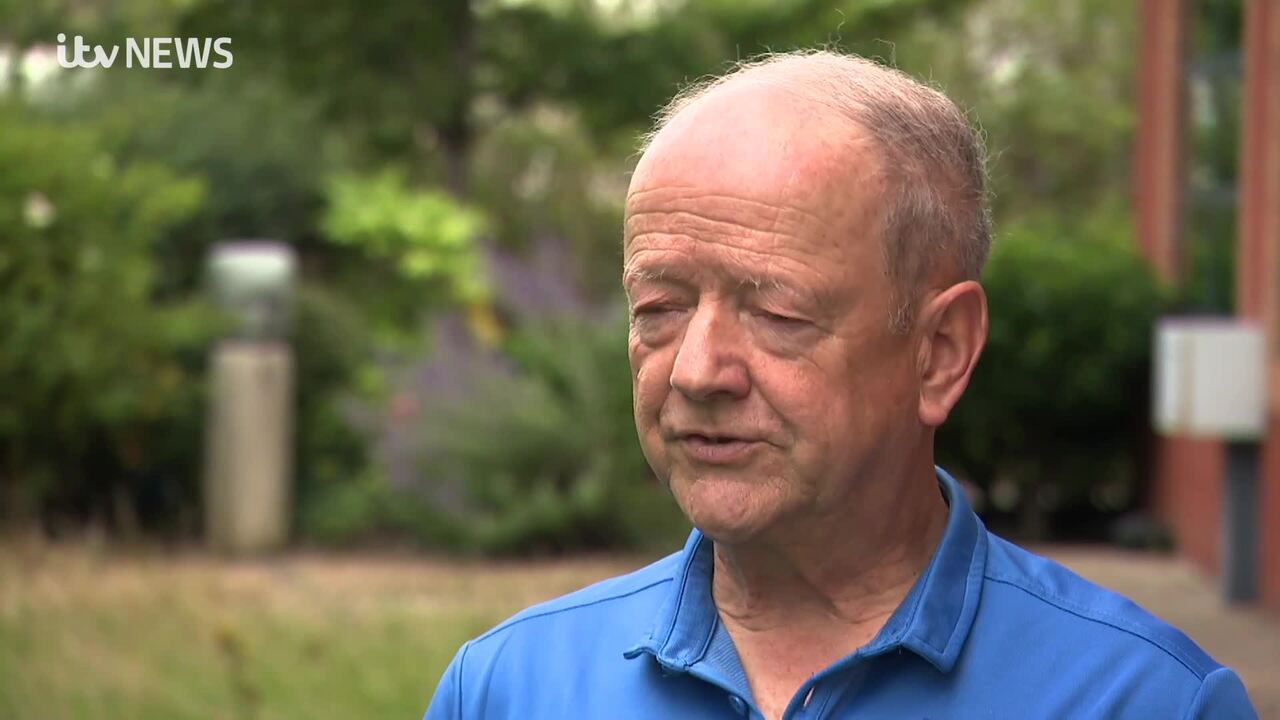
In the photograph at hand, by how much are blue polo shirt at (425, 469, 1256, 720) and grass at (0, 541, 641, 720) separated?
437cm

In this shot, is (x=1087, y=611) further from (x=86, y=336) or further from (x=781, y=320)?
(x=86, y=336)

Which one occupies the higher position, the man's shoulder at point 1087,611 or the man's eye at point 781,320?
the man's eye at point 781,320

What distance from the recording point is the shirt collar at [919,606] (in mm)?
1882

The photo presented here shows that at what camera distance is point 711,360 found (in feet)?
6.05

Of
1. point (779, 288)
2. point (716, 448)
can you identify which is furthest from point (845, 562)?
point (779, 288)

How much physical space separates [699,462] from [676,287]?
18cm

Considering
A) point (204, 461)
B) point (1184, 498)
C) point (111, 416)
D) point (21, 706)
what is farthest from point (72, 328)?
point (1184, 498)

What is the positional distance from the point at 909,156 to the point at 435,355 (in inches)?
467

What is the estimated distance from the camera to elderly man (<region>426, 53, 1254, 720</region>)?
1850mm

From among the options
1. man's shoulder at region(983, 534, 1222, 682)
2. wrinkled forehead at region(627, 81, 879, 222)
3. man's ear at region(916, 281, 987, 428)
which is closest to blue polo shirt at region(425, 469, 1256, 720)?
man's shoulder at region(983, 534, 1222, 682)

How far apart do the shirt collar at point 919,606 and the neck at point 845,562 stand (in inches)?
1.3

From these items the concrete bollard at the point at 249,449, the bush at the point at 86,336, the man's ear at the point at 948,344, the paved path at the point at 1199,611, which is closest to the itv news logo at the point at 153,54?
the man's ear at the point at 948,344

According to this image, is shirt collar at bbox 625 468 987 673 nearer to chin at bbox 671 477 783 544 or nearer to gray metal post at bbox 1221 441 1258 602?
chin at bbox 671 477 783 544

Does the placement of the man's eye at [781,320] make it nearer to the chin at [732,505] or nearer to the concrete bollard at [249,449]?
the chin at [732,505]
